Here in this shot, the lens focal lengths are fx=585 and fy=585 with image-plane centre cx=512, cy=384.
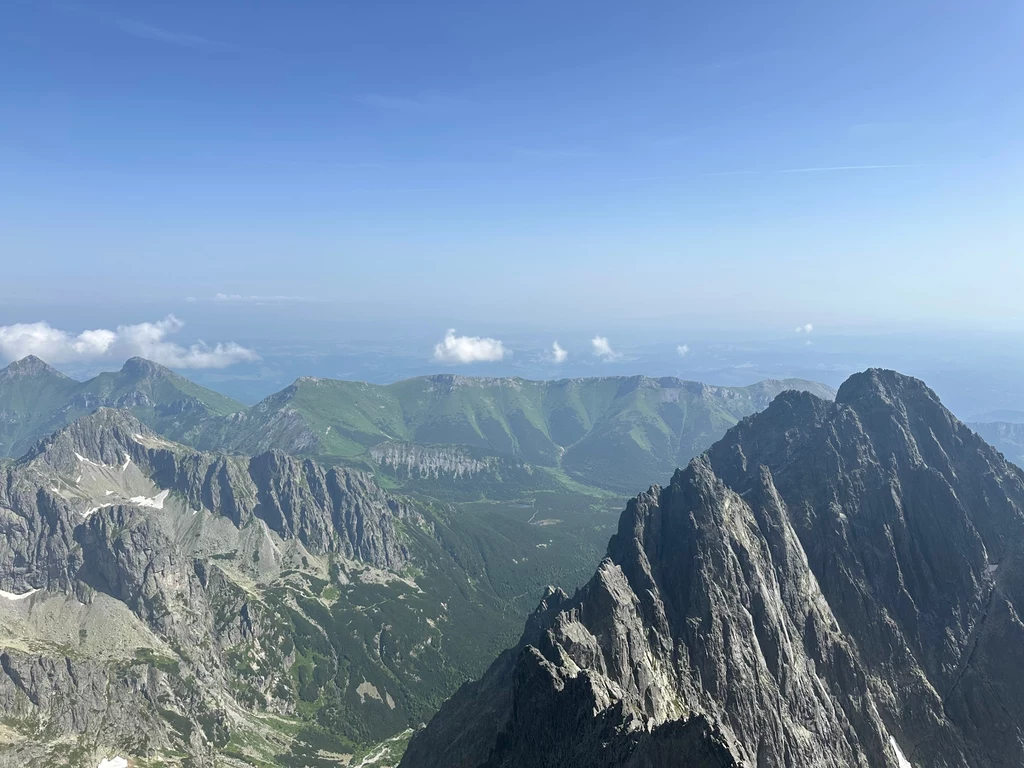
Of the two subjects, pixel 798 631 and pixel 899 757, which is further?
pixel 798 631

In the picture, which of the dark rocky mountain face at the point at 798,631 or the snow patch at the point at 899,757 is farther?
the snow patch at the point at 899,757

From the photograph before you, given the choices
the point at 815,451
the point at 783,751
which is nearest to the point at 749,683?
the point at 783,751

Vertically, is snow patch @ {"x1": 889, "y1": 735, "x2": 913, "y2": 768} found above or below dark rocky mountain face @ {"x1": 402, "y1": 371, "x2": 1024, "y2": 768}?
below

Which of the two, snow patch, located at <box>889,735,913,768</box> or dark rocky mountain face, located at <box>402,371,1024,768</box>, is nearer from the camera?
dark rocky mountain face, located at <box>402,371,1024,768</box>

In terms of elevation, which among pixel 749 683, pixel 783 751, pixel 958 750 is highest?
pixel 749 683

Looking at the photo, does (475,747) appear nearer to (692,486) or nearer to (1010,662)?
(692,486)

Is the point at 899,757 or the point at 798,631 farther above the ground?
the point at 798,631

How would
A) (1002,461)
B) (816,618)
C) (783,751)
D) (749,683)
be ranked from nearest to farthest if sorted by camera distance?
(783,751)
(749,683)
(816,618)
(1002,461)

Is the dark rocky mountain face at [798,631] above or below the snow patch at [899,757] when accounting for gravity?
above
